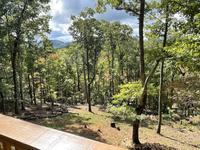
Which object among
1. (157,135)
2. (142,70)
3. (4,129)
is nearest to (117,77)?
(157,135)

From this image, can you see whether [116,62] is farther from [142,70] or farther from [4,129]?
[4,129]

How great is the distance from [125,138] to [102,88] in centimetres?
3215

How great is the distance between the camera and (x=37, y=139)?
1527mm

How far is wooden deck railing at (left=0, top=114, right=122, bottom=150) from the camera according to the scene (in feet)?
4.51

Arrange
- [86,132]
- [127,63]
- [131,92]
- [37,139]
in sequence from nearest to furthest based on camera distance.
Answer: [37,139], [131,92], [86,132], [127,63]

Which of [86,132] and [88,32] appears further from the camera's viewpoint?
[88,32]

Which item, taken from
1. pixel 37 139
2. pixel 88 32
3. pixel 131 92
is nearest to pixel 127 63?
pixel 88 32

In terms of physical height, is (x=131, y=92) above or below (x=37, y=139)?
below

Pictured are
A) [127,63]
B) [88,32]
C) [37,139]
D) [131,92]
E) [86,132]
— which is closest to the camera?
[37,139]

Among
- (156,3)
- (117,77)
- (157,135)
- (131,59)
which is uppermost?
(156,3)

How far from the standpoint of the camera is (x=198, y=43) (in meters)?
6.56

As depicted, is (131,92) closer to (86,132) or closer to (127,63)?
(86,132)

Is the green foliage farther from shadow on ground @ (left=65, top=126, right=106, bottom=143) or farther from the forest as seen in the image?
shadow on ground @ (left=65, top=126, right=106, bottom=143)

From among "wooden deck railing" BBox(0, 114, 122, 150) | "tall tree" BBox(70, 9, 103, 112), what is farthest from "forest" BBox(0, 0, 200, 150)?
"wooden deck railing" BBox(0, 114, 122, 150)
